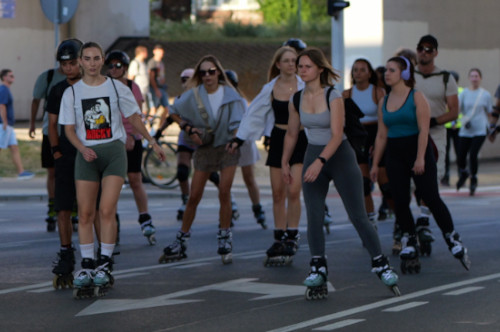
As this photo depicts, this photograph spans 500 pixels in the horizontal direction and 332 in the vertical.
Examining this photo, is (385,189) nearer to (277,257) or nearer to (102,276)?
(277,257)

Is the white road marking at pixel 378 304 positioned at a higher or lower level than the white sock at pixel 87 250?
lower

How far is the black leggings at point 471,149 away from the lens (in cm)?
2017

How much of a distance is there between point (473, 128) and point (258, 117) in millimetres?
9857

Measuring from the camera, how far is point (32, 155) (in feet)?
79.1

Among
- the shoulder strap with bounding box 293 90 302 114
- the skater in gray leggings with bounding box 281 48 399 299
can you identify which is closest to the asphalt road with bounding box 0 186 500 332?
the skater in gray leggings with bounding box 281 48 399 299

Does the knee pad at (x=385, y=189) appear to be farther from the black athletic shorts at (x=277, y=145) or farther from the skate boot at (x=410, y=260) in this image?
the skate boot at (x=410, y=260)

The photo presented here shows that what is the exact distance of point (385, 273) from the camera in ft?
29.7

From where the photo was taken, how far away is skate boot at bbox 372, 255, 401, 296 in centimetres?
901

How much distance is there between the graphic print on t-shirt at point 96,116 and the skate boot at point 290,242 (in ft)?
8.00

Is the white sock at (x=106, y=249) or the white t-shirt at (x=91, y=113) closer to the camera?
the white t-shirt at (x=91, y=113)

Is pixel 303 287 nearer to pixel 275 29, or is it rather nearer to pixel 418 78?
pixel 418 78

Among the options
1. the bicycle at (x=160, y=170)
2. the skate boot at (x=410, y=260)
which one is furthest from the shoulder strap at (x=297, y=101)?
the bicycle at (x=160, y=170)

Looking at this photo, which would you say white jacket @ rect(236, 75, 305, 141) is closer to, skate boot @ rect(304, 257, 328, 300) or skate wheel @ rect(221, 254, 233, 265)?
skate wheel @ rect(221, 254, 233, 265)

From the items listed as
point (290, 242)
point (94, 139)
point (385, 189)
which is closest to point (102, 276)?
point (94, 139)
